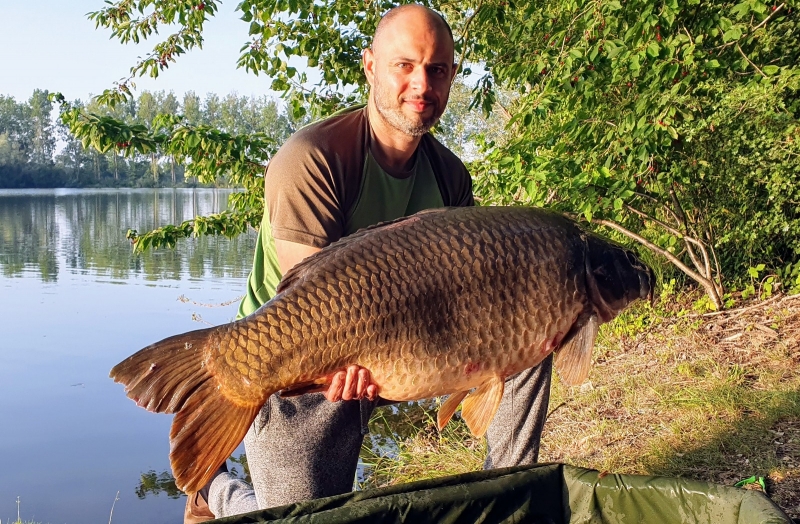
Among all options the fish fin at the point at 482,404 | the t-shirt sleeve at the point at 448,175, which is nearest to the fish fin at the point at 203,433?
the fish fin at the point at 482,404

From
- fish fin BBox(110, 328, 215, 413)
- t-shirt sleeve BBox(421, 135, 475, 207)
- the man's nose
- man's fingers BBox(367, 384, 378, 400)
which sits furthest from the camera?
t-shirt sleeve BBox(421, 135, 475, 207)

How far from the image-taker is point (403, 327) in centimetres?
137

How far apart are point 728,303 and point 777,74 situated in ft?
4.32

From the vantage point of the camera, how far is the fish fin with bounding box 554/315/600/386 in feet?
4.88

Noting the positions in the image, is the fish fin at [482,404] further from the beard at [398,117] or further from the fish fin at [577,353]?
the beard at [398,117]

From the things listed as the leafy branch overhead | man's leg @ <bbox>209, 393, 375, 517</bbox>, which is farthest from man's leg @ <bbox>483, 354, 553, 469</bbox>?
the leafy branch overhead

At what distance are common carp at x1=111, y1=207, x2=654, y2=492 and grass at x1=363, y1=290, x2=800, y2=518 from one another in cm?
94

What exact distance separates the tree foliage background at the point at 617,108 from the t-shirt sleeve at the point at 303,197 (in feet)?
3.55

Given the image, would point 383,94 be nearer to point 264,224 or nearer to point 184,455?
point 264,224

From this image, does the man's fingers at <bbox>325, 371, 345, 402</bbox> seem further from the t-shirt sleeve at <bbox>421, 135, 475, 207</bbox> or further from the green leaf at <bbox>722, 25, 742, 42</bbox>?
the green leaf at <bbox>722, 25, 742, 42</bbox>

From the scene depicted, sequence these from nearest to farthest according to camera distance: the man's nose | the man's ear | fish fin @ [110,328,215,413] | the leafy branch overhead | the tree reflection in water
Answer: fish fin @ [110,328,215,413], the man's nose, the man's ear, the leafy branch overhead, the tree reflection in water

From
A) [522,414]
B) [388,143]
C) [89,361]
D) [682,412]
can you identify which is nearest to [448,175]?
[388,143]

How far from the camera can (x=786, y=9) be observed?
3125mm

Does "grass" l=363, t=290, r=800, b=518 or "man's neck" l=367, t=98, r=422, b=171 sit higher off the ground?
"man's neck" l=367, t=98, r=422, b=171
